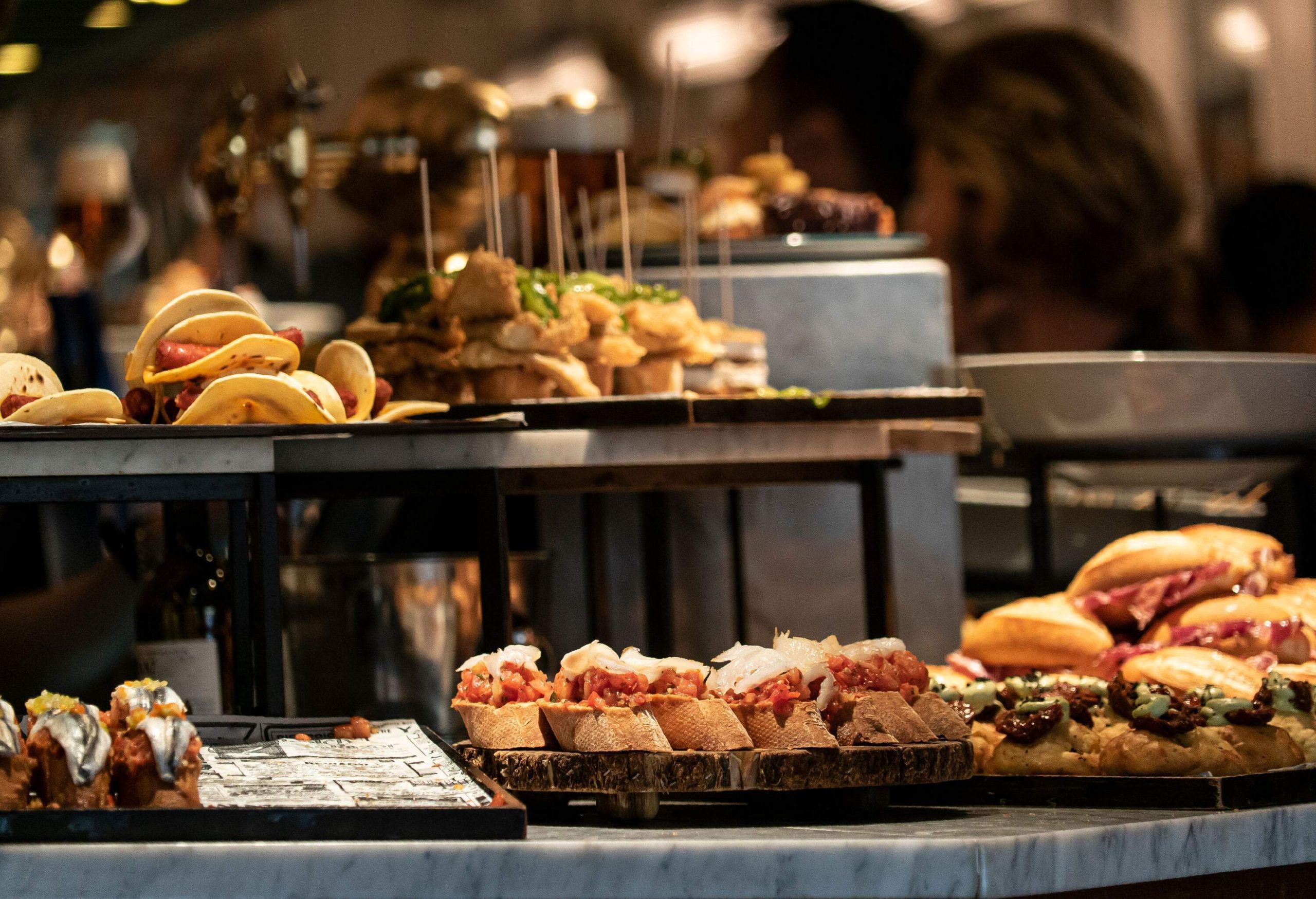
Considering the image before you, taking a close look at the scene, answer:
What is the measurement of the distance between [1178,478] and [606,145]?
1356 mm

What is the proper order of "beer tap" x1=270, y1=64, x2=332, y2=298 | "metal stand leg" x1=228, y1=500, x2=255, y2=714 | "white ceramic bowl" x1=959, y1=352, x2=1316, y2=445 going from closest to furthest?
1. "metal stand leg" x1=228, y1=500, x2=255, y2=714
2. "white ceramic bowl" x1=959, y1=352, x2=1316, y2=445
3. "beer tap" x1=270, y1=64, x2=332, y2=298

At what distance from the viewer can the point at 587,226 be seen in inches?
130

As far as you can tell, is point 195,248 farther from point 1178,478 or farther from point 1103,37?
point 1178,478

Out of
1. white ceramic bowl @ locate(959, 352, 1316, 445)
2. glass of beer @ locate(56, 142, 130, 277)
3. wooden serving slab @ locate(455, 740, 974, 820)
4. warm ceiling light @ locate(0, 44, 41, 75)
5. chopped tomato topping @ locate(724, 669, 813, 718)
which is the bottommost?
wooden serving slab @ locate(455, 740, 974, 820)

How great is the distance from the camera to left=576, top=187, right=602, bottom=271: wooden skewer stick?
10.7ft

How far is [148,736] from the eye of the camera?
1639 mm

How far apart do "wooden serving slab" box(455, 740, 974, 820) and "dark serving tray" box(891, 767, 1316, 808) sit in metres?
0.16

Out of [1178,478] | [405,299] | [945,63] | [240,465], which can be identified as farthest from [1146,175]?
[240,465]

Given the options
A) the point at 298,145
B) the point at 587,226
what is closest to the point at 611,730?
the point at 587,226

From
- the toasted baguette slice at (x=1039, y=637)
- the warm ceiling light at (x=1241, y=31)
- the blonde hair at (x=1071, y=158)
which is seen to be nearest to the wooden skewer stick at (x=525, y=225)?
the toasted baguette slice at (x=1039, y=637)

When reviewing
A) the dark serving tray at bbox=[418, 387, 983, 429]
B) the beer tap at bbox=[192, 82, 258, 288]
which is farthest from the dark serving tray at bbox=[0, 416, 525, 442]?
the beer tap at bbox=[192, 82, 258, 288]

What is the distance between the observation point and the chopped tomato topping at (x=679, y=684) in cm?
189

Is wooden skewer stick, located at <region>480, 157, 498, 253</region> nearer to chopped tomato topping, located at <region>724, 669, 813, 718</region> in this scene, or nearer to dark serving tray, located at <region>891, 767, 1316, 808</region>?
chopped tomato topping, located at <region>724, 669, 813, 718</region>

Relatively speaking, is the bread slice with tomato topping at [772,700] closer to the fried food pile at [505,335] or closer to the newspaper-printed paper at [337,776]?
the newspaper-printed paper at [337,776]
